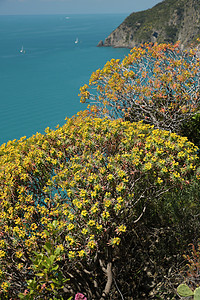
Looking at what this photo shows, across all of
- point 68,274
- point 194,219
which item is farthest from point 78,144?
point 194,219

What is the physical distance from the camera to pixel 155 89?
34.3ft

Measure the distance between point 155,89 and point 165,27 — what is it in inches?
4338

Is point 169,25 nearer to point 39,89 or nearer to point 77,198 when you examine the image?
point 39,89

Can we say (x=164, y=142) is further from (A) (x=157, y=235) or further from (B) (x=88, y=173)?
(A) (x=157, y=235)

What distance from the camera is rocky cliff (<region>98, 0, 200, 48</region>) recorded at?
103m

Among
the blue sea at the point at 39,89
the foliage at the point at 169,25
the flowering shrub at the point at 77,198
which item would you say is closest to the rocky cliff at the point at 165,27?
the foliage at the point at 169,25

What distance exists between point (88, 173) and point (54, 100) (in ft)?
132

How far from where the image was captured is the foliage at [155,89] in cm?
972

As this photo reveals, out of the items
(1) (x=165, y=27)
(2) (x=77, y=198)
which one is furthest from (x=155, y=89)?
(1) (x=165, y=27)

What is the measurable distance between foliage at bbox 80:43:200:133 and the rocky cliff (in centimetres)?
10058

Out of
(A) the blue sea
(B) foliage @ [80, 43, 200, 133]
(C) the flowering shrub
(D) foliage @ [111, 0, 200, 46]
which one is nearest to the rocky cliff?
(D) foliage @ [111, 0, 200, 46]

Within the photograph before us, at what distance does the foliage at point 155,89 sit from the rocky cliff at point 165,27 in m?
101

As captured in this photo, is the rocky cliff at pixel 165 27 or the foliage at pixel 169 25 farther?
the foliage at pixel 169 25

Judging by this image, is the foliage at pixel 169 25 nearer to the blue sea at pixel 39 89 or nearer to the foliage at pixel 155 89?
the blue sea at pixel 39 89
